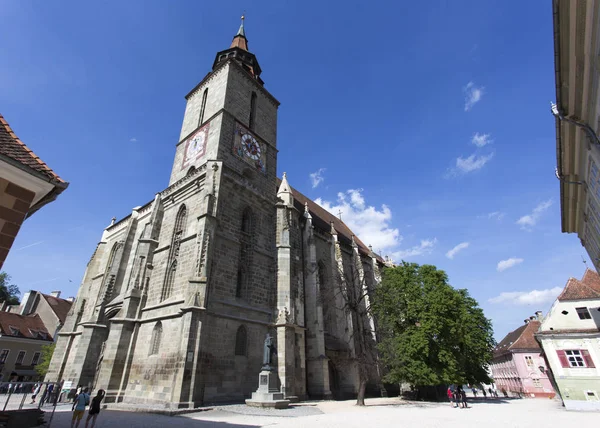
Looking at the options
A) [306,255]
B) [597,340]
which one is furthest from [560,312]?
[306,255]

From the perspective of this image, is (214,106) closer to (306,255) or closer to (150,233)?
(150,233)

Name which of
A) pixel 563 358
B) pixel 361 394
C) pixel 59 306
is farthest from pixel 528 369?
pixel 59 306

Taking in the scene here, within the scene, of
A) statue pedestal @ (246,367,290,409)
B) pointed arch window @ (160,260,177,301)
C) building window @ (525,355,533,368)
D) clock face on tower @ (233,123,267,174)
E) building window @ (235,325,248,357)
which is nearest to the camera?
statue pedestal @ (246,367,290,409)

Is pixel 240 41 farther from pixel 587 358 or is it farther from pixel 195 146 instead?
pixel 587 358

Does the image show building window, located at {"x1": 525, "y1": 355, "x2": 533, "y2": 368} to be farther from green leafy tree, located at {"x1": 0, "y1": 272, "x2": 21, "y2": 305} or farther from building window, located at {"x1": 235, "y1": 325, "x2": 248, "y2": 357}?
green leafy tree, located at {"x1": 0, "y1": 272, "x2": 21, "y2": 305}

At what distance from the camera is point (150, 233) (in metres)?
18.1

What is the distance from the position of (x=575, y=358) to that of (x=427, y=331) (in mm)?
10845

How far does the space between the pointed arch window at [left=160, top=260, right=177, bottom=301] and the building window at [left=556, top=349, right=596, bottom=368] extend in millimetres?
24573

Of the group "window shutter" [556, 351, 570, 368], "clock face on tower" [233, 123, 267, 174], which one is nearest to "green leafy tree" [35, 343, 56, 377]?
"clock face on tower" [233, 123, 267, 174]

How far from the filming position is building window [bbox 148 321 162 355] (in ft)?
47.1

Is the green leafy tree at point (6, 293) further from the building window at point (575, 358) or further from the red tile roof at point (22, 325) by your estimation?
the building window at point (575, 358)

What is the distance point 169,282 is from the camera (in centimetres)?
1606

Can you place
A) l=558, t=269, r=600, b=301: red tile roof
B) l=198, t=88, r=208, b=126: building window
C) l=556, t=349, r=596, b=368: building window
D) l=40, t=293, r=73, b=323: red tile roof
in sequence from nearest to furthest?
l=556, t=349, r=596, b=368: building window < l=558, t=269, r=600, b=301: red tile roof < l=198, t=88, r=208, b=126: building window < l=40, t=293, r=73, b=323: red tile roof

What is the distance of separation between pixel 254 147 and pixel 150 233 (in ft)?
28.4
